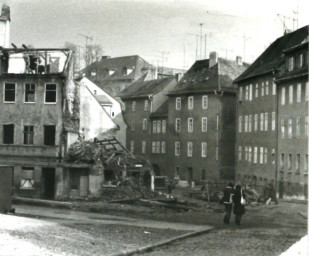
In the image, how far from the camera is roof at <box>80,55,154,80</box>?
40.8 ft

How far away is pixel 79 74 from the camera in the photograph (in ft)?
47.2

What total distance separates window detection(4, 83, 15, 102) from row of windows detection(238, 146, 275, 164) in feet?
21.4

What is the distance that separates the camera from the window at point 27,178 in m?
16.0

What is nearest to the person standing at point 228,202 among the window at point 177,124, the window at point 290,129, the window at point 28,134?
the window at point 290,129

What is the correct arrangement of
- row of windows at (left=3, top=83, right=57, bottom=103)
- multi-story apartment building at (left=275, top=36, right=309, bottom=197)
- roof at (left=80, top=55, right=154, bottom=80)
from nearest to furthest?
multi-story apartment building at (left=275, top=36, right=309, bottom=197) < roof at (left=80, top=55, right=154, bottom=80) < row of windows at (left=3, top=83, right=57, bottom=103)

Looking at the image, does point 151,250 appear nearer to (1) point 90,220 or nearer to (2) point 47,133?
(1) point 90,220

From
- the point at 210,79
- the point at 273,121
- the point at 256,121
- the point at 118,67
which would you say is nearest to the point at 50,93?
the point at 118,67

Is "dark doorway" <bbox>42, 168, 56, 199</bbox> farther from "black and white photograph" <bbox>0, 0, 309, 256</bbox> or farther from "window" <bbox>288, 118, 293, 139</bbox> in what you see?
"window" <bbox>288, 118, 293, 139</bbox>

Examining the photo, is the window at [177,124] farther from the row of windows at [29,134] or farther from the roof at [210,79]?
the row of windows at [29,134]

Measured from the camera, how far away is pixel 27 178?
54.6 feet

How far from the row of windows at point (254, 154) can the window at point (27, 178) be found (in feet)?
19.4

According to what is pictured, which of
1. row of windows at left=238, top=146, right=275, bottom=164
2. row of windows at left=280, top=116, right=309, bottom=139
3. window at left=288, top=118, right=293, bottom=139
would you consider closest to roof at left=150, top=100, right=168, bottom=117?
row of windows at left=238, top=146, right=275, bottom=164

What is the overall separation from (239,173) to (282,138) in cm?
215

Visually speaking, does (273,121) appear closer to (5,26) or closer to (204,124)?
(204,124)
